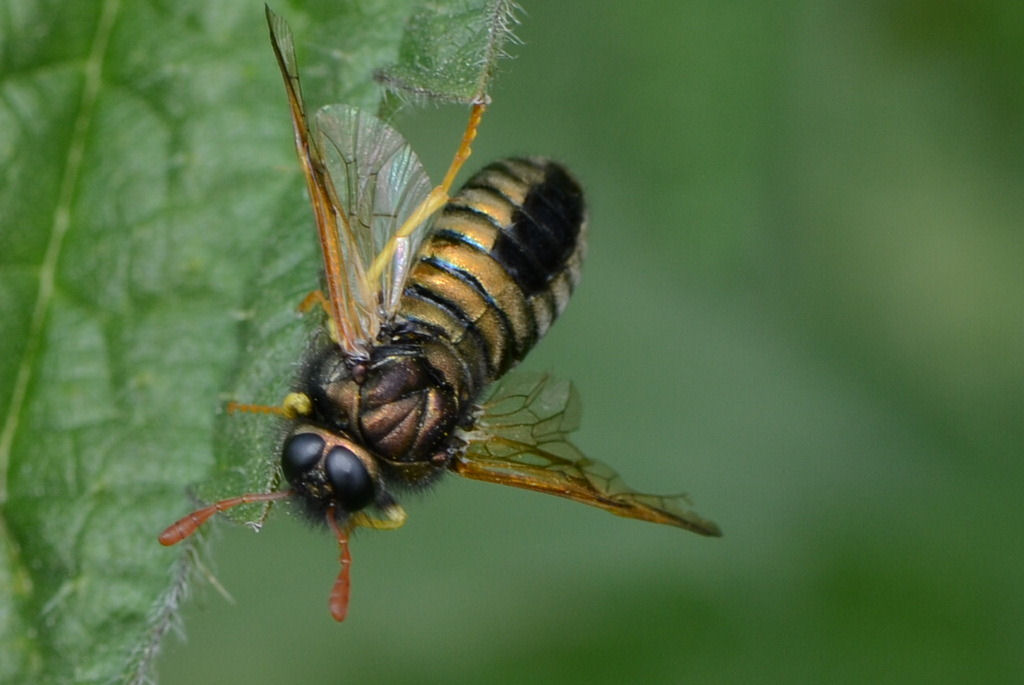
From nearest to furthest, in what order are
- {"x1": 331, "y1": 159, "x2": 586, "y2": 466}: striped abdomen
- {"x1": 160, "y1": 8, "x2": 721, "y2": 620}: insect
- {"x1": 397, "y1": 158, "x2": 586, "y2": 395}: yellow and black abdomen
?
{"x1": 160, "y1": 8, "x2": 721, "y2": 620}: insect
{"x1": 331, "y1": 159, "x2": 586, "y2": 466}: striped abdomen
{"x1": 397, "y1": 158, "x2": 586, "y2": 395}: yellow and black abdomen

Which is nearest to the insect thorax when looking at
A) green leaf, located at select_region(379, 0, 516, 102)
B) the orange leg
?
the orange leg

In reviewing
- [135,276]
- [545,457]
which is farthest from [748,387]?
[135,276]

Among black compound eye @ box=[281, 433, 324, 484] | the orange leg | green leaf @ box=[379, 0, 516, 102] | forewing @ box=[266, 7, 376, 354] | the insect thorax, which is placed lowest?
the orange leg

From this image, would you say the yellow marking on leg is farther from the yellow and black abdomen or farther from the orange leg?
the yellow and black abdomen

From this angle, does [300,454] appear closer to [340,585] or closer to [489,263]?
[340,585]

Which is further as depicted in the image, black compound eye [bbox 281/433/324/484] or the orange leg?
black compound eye [bbox 281/433/324/484]

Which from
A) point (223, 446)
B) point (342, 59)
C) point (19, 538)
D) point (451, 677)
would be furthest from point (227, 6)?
point (451, 677)

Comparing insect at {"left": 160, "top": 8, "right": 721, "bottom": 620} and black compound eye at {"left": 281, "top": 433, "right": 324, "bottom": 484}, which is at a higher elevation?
insect at {"left": 160, "top": 8, "right": 721, "bottom": 620}

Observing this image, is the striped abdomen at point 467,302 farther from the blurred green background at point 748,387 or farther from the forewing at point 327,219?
the blurred green background at point 748,387
